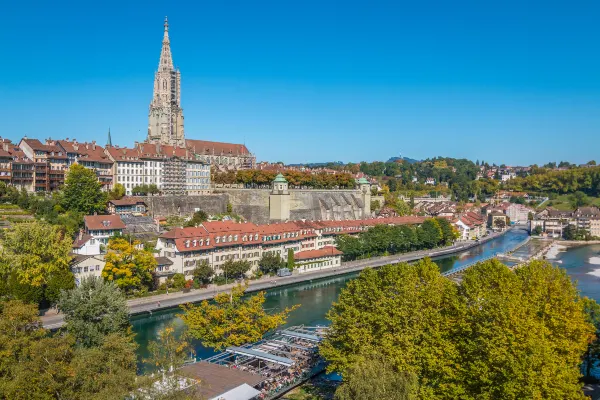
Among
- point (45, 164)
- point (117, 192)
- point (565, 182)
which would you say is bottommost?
point (117, 192)

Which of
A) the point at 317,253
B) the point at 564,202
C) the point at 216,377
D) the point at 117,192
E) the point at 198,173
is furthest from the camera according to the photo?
the point at 564,202

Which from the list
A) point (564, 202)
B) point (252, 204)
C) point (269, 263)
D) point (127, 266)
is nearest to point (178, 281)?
point (127, 266)

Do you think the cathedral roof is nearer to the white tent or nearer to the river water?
the river water

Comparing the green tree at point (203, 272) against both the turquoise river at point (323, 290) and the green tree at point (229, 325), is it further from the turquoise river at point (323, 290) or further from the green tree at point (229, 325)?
the green tree at point (229, 325)

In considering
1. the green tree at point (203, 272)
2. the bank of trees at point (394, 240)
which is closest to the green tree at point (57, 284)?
the green tree at point (203, 272)

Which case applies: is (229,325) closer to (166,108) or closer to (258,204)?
(258,204)

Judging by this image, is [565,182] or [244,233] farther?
[565,182]

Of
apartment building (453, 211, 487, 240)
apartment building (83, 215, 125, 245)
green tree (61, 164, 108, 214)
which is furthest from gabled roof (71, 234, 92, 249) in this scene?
apartment building (453, 211, 487, 240)

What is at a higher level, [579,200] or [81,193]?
[81,193]

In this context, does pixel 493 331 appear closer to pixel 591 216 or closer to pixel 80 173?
pixel 80 173

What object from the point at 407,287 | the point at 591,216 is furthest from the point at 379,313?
the point at 591,216
